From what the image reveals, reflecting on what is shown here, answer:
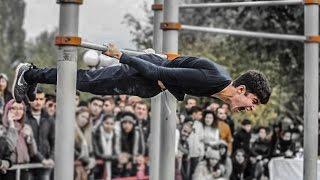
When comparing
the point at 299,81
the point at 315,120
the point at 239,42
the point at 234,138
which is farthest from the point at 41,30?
the point at 315,120

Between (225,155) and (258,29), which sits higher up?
(258,29)

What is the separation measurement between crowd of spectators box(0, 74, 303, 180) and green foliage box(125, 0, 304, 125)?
1.74 metres

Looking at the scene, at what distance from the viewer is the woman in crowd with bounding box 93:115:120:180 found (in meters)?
10.5

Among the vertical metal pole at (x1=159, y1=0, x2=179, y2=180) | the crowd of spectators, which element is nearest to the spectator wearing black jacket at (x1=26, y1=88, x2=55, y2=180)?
the crowd of spectators

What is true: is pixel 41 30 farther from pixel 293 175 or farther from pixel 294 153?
pixel 293 175

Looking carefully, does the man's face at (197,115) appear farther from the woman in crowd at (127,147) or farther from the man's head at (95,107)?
the man's head at (95,107)

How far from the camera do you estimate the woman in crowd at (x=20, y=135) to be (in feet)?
27.2

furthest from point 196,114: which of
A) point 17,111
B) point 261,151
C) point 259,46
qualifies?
point 259,46

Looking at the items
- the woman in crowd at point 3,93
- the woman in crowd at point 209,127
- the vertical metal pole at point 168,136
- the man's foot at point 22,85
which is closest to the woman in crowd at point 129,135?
the woman in crowd at point 209,127

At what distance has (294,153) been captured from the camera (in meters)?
11.8

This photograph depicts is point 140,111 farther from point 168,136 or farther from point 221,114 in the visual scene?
point 168,136

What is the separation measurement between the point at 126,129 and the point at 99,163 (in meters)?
0.60

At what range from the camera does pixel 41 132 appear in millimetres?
8984

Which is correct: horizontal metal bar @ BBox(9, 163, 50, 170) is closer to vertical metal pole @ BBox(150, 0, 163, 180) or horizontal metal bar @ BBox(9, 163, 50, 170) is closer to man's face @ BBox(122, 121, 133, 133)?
vertical metal pole @ BBox(150, 0, 163, 180)
